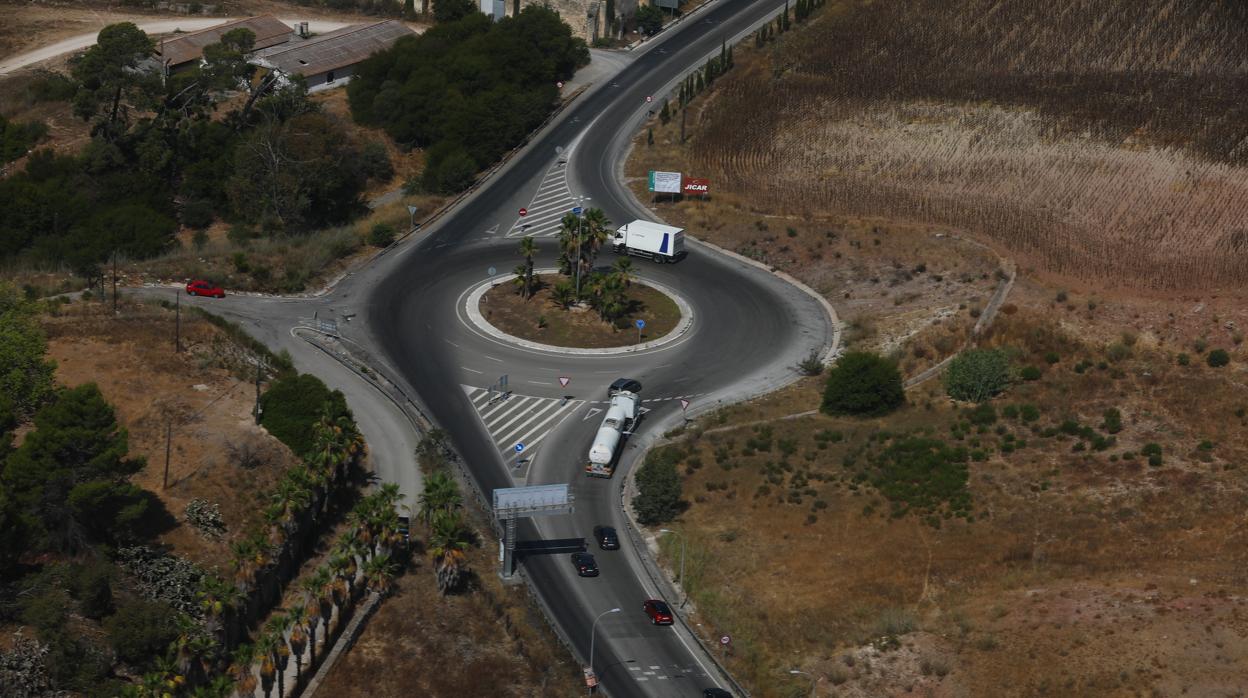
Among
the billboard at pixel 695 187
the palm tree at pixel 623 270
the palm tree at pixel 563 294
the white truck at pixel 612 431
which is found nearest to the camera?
the white truck at pixel 612 431

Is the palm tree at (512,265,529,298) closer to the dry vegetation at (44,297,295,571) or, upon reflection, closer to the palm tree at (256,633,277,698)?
the dry vegetation at (44,297,295,571)

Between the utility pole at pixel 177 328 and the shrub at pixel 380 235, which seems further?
the shrub at pixel 380 235

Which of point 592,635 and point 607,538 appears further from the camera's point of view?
point 607,538

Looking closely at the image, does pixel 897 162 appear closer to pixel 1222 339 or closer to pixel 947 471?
pixel 1222 339

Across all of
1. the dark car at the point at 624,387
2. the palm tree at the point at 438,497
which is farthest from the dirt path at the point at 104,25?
the palm tree at the point at 438,497

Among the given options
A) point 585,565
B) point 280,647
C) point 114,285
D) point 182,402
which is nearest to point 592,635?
point 585,565

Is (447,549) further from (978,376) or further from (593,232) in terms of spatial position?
(978,376)

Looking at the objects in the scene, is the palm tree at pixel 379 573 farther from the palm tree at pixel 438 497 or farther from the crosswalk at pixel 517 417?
the crosswalk at pixel 517 417
